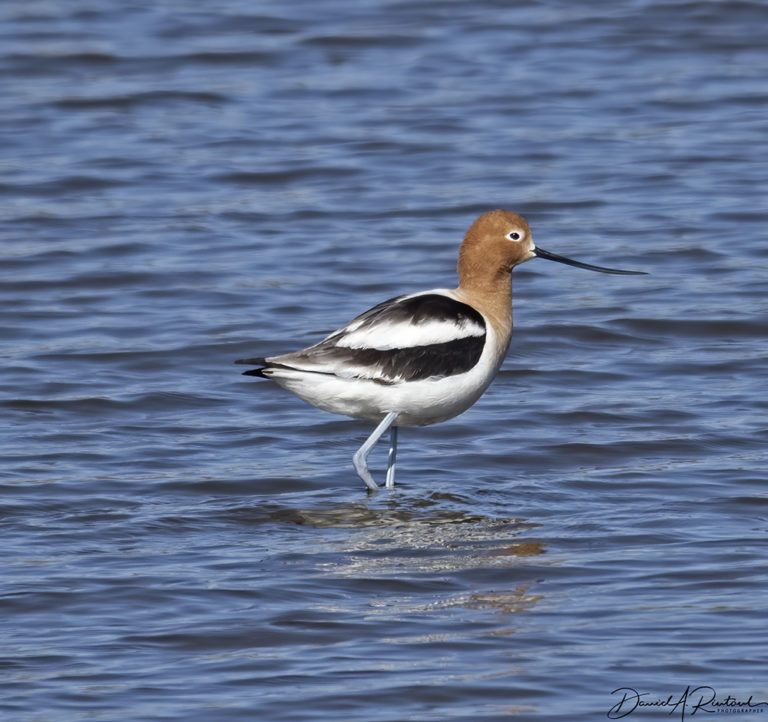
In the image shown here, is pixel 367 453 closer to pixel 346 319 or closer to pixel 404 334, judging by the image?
pixel 404 334

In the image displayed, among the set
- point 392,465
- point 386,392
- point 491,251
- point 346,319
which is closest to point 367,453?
point 392,465

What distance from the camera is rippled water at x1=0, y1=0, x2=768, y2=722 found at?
6594 millimetres

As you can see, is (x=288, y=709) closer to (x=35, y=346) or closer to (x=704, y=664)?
(x=704, y=664)

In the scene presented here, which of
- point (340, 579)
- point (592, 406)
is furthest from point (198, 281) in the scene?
point (340, 579)

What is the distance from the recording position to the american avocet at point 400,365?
28.1 ft

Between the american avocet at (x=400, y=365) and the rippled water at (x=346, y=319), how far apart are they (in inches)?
18.5

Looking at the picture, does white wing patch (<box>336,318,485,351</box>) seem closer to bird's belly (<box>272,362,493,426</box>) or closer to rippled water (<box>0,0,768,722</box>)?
bird's belly (<box>272,362,493,426</box>)

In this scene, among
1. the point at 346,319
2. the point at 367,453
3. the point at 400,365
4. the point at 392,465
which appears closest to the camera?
the point at 400,365

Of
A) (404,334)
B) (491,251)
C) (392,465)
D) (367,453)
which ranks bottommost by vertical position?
(392,465)

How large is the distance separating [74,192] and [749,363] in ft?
23.5
